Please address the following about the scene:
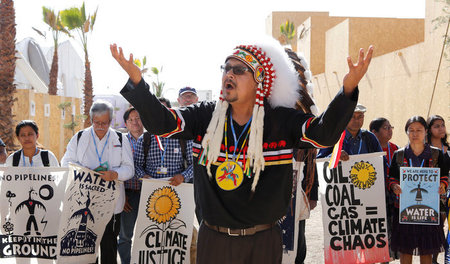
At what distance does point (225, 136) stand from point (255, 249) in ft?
2.42

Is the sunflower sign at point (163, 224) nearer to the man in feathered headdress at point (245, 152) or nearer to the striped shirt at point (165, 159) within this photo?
the striped shirt at point (165, 159)

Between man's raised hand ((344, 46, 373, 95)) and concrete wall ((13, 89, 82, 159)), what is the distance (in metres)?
17.5

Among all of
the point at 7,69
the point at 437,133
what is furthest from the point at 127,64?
the point at 7,69

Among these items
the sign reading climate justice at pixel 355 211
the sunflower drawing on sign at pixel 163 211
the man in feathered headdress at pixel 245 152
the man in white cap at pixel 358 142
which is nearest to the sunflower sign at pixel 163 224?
the sunflower drawing on sign at pixel 163 211

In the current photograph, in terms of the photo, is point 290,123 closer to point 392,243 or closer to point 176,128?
point 176,128

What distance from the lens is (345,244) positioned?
5812 mm

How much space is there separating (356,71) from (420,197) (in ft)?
12.1

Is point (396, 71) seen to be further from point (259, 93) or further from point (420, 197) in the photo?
point (259, 93)

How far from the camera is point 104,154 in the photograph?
5566 mm

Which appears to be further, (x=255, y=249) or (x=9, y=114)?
(x=9, y=114)

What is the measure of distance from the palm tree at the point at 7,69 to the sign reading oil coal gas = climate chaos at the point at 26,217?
753 cm

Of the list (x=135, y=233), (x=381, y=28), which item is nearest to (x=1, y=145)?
(x=135, y=233)

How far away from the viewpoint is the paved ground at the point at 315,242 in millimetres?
6586

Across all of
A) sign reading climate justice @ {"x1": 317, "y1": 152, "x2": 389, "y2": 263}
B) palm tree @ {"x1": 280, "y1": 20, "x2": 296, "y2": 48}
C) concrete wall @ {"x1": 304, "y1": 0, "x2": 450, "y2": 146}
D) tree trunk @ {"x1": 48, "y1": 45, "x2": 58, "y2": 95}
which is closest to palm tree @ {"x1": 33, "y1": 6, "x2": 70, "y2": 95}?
tree trunk @ {"x1": 48, "y1": 45, "x2": 58, "y2": 95}
